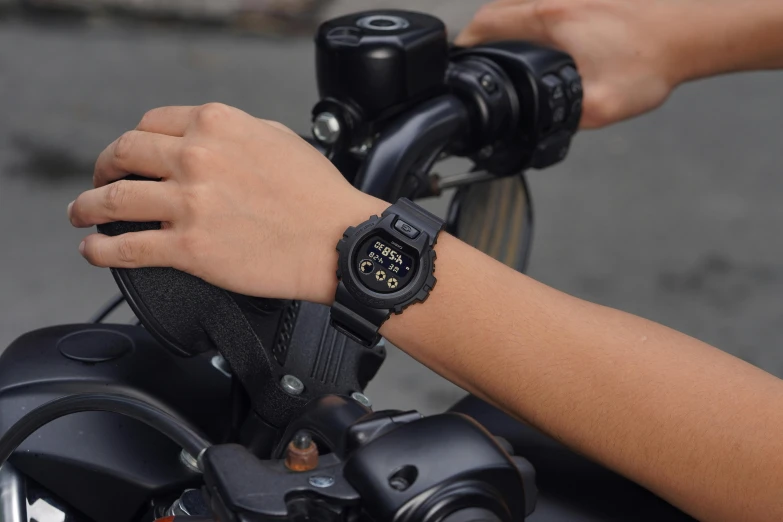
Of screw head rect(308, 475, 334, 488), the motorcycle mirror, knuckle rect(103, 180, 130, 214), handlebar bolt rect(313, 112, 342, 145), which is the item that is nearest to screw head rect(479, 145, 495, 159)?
the motorcycle mirror

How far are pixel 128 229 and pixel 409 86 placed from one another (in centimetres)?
30

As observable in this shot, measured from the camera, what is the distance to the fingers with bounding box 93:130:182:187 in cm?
70

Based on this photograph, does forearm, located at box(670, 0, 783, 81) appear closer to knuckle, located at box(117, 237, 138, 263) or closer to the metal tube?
knuckle, located at box(117, 237, 138, 263)

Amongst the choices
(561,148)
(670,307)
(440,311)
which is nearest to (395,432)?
(440,311)

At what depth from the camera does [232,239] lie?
72cm

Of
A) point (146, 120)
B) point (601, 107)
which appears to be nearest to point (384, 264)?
point (146, 120)

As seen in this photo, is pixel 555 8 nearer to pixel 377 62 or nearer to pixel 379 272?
pixel 377 62

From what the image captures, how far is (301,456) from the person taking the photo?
536 millimetres

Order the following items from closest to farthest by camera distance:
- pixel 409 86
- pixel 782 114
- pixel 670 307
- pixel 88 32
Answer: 1. pixel 409 86
2. pixel 670 307
3. pixel 782 114
4. pixel 88 32

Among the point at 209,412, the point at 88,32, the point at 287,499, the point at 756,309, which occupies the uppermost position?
the point at 287,499

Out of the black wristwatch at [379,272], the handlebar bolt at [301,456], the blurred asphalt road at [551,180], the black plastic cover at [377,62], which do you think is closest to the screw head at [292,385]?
the black wristwatch at [379,272]

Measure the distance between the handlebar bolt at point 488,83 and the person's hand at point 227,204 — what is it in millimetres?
234

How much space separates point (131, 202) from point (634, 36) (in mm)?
700

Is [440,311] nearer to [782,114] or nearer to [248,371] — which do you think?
[248,371]
